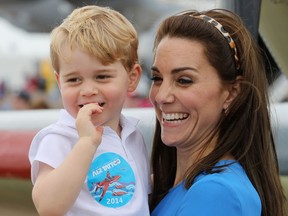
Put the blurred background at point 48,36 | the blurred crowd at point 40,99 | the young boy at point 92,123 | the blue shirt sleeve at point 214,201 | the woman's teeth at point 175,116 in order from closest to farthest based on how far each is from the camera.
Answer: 1. the blue shirt sleeve at point 214,201
2. the young boy at point 92,123
3. the woman's teeth at point 175,116
4. the blurred background at point 48,36
5. the blurred crowd at point 40,99

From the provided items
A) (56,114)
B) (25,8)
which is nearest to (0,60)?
(25,8)

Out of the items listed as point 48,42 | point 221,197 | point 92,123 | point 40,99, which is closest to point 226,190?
point 221,197

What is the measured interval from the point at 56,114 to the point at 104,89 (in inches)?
48.8

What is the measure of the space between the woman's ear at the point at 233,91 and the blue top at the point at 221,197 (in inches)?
8.0

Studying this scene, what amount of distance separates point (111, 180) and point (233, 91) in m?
0.41

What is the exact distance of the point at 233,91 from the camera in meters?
1.78

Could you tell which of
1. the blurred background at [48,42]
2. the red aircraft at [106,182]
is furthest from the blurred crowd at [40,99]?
the red aircraft at [106,182]

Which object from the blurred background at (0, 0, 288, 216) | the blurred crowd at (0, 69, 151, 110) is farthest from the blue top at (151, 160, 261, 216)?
the blurred crowd at (0, 69, 151, 110)

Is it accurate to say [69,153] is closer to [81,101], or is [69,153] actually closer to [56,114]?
[81,101]

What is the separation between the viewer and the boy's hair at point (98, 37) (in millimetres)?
1705

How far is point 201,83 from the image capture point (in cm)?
172

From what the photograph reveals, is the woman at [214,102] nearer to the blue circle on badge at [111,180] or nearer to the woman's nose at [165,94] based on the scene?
the woman's nose at [165,94]

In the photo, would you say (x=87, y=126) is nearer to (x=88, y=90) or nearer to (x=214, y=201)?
(x=88, y=90)

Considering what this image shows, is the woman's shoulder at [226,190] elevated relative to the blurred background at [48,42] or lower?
elevated
